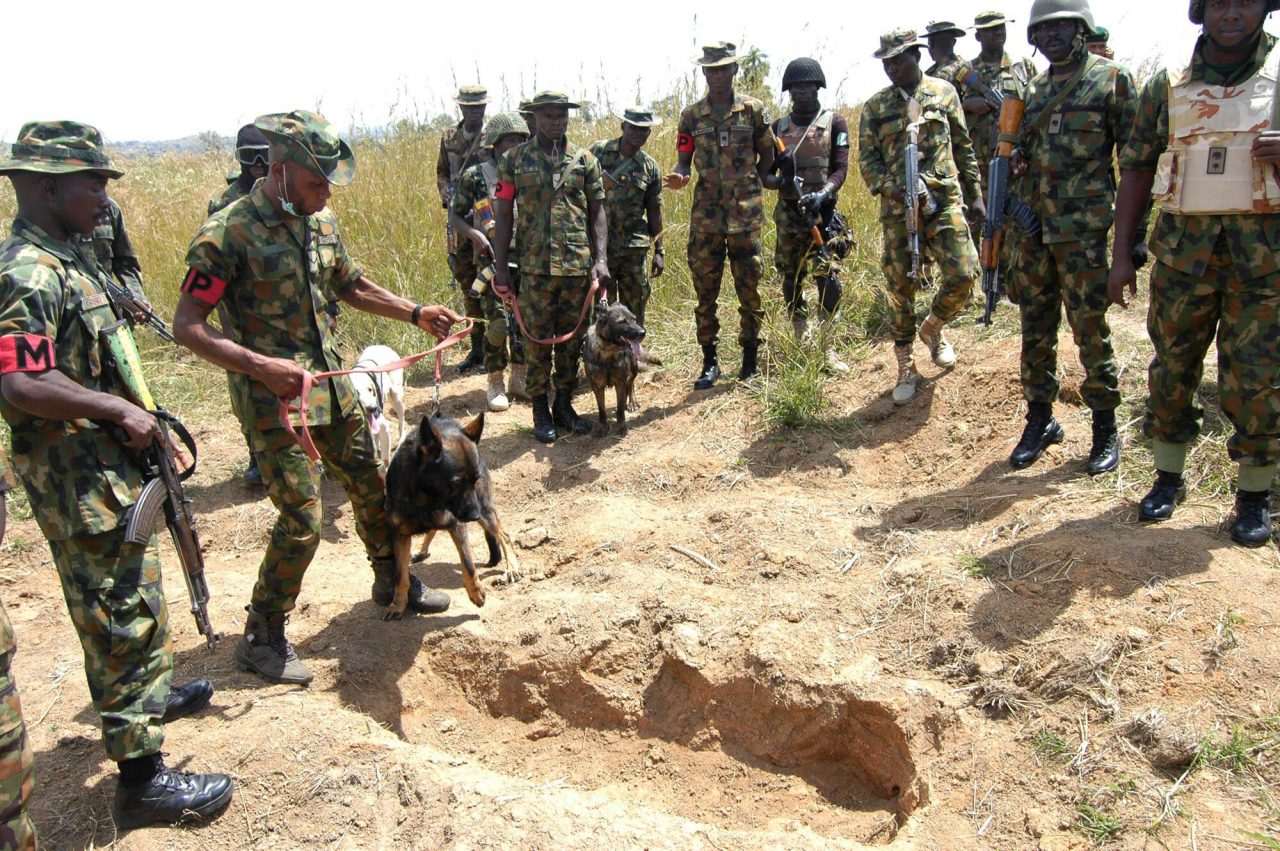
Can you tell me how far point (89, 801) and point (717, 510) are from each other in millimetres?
3427

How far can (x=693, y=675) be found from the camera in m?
4.27

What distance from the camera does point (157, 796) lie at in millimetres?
3336

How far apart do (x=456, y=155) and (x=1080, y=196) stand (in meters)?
5.61

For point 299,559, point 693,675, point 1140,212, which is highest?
point 1140,212

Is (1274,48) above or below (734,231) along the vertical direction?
above

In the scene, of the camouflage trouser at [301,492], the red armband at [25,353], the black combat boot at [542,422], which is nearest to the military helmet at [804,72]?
the black combat boot at [542,422]

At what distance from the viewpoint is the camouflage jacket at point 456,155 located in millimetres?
8258

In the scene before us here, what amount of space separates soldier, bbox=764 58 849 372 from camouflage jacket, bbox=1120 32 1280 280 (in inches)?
117

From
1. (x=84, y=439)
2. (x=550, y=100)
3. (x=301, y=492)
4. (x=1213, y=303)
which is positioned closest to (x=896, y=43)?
(x=550, y=100)

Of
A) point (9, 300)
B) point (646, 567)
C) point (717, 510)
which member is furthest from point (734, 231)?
point (9, 300)

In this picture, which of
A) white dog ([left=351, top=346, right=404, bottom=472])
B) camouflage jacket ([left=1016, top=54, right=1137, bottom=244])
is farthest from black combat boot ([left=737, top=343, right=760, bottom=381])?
camouflage jacket ([left=1016, top=54, right=1137, bottom=244])

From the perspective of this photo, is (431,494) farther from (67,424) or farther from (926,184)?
(926,184)

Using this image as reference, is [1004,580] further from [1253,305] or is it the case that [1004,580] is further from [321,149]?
[321,149]

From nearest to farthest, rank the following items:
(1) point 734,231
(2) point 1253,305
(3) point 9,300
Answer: (3) point 9,300 < (2) point 1253,305 < (1) point 734,231
